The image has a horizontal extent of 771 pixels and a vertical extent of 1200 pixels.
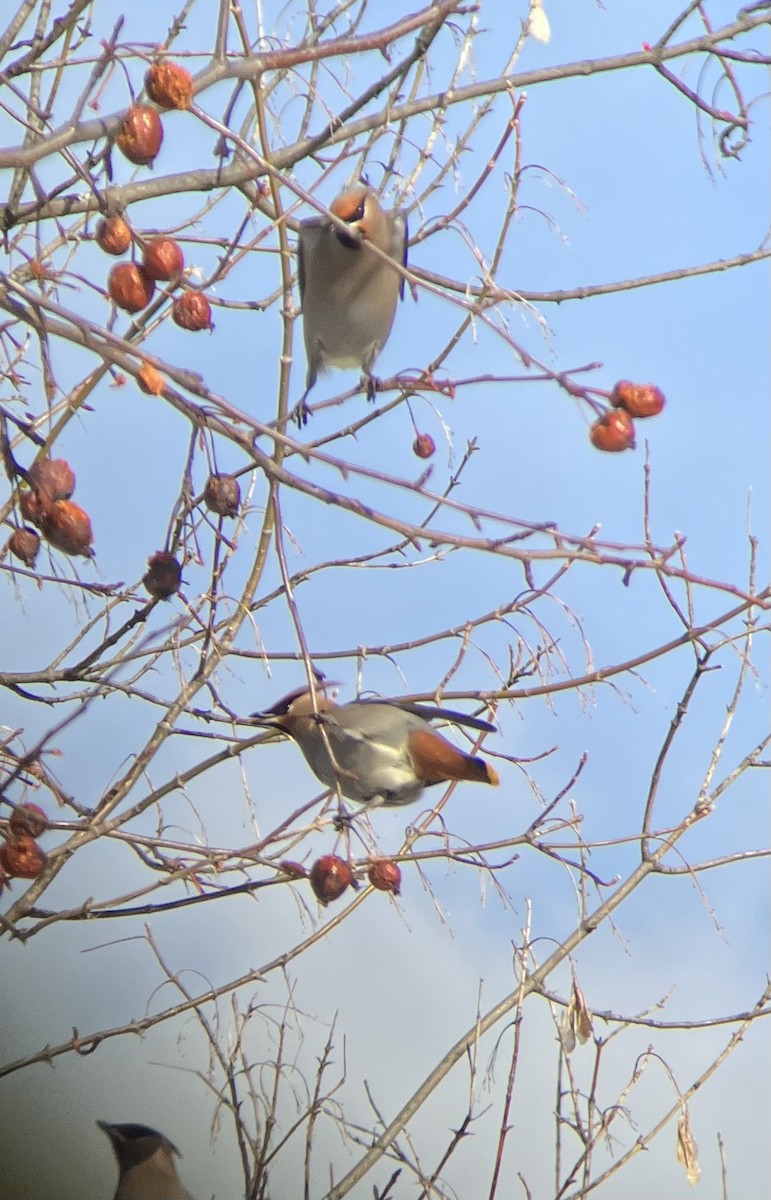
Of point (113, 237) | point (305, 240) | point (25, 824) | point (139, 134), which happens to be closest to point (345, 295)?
point (305, 240)

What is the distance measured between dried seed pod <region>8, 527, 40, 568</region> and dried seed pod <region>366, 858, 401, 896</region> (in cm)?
68

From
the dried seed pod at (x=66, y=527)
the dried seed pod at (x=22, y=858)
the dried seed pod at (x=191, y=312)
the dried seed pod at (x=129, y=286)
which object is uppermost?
the dried seed pod at (x=191, y=312)

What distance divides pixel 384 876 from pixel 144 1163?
2.68 ft

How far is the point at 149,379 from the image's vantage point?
49.8 inches

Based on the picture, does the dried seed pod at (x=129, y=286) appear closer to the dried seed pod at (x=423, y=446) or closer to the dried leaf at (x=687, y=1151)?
the dried seed pod at (x=423, y=446)

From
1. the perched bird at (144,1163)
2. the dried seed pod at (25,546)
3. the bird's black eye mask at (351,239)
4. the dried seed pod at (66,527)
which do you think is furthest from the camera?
the perched bird at (144,1163)

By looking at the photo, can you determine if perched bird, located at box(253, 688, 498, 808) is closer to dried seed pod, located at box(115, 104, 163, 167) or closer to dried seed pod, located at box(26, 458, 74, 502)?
dried seed pod, located at box(26, 458, 74, 502)

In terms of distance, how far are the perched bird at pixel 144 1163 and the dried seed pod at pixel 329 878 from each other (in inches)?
33.1

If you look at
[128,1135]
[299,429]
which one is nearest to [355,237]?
[299,429]

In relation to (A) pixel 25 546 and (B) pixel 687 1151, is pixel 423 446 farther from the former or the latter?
(B) pixel 687 1151

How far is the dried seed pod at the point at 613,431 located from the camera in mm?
1475

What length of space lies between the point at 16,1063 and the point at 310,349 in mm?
1420

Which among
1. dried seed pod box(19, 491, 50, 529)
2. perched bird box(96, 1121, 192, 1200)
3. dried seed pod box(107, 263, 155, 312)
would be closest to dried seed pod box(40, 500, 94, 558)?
dried seed pod box(19, 491, 50, 529)

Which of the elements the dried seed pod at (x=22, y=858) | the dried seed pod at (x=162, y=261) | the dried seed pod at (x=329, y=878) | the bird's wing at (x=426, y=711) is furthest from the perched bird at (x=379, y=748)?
the dried seed pod at (x=162, y=261)
